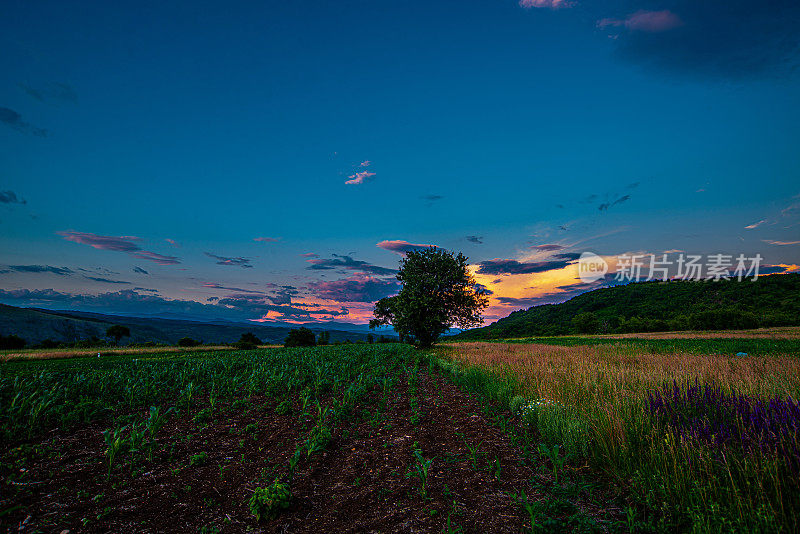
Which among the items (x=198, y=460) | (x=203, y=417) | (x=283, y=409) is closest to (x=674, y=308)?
(x=283, y=409)

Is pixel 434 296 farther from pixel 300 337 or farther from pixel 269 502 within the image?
pixel 300 337

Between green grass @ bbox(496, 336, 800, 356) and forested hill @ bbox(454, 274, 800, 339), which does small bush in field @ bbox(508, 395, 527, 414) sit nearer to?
green grass @ bbox(496, 336, 800, 356)

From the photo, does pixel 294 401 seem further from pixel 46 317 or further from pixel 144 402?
pixel 46 317

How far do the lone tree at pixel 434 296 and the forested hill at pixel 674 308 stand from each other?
60751 mm

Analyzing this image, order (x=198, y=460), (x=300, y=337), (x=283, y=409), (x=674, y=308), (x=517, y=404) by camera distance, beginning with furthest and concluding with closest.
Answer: (x=674, y=308) → (x=300, y=337) → (x=283, y=409) → (x=517, y=404) → (x=198, y=460)

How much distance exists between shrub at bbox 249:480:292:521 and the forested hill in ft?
296

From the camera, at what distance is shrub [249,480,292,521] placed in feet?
13.2

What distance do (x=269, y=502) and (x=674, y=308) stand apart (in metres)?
128

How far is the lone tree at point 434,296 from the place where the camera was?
32.8 metres

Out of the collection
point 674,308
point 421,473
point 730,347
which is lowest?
point 421,473

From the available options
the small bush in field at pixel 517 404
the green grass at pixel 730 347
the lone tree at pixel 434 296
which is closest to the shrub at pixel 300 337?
the lone tree at pixel 434 296

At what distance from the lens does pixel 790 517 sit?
3275mm

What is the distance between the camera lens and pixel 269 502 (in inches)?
156

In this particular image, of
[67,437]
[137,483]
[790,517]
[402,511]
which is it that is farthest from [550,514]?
[67,437]
